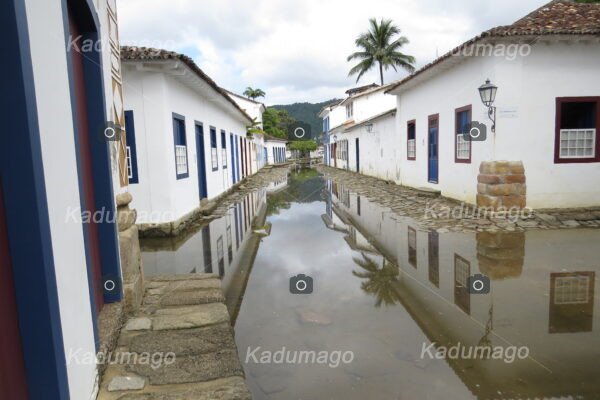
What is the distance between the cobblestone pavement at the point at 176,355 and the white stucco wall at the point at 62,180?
0.31 meters

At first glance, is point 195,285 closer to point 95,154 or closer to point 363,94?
point 95,154

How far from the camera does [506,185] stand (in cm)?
929

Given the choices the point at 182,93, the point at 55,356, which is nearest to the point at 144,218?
the point at 182,93

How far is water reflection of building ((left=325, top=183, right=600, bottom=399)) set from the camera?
10.2ft

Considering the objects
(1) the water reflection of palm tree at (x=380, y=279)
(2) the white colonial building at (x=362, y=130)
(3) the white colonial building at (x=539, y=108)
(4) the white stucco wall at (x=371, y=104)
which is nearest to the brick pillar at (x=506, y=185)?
(3) the white colonial building at (x=539, y=108)

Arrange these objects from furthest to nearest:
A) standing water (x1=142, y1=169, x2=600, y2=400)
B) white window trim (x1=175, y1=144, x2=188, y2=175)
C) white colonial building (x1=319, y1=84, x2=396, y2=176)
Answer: white colonial building (x1=319, y1=84, x2=396, y2=176)
white window trim (x1=175, y1=144, x2=188, y2=175)
standing water (x1=142, y1=169, x2=600, y2=400)

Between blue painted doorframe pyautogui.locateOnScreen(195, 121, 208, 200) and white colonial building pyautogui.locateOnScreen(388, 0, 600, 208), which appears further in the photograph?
blue painted doorframe pyautogui.locateOnScreen(195, 121, 208, 200)

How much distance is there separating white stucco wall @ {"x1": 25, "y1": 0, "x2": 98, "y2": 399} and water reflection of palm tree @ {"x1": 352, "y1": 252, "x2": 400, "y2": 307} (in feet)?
10.1

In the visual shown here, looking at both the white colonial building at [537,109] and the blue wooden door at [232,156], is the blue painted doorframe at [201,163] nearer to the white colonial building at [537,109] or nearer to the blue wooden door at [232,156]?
the blue wooden door at [232,156]

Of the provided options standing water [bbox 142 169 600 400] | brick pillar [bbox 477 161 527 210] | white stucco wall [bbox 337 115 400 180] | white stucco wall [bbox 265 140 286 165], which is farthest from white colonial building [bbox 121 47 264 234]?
white stucco wall [bbox 265 140 286 165]

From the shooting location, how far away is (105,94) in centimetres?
382

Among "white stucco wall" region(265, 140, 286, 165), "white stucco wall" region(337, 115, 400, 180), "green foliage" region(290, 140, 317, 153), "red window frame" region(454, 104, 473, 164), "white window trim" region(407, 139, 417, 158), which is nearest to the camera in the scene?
"red window frame" region(454, 104, 473, 164)

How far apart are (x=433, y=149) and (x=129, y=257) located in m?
11.2

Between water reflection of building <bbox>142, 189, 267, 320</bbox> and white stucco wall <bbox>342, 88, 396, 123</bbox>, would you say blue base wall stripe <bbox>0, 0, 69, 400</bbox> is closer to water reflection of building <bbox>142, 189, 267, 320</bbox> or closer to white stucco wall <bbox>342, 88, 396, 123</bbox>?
water reflection of building <bbox>142, 189, 267, 320</bbox>
